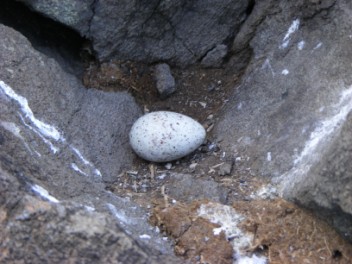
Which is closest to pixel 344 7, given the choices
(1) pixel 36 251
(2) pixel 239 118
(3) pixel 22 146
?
(2) pixel 239 118

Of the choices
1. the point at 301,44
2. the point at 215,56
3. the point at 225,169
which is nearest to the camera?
the point at 225,169

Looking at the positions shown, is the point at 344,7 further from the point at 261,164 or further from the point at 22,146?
the point at 22,146

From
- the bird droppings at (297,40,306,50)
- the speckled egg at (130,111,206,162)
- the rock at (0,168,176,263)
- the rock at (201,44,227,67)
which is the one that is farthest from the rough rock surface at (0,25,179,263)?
the bird droppings at (297,40,306,50)

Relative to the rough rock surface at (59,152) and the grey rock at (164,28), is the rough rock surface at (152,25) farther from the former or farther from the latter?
the rough rock surface at (59,152)

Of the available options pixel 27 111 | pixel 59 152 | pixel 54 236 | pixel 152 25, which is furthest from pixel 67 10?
pixel 54 236

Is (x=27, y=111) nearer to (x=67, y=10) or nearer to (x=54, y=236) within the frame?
(x=67, y=10)

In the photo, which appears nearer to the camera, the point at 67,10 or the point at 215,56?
the point at 67,10
